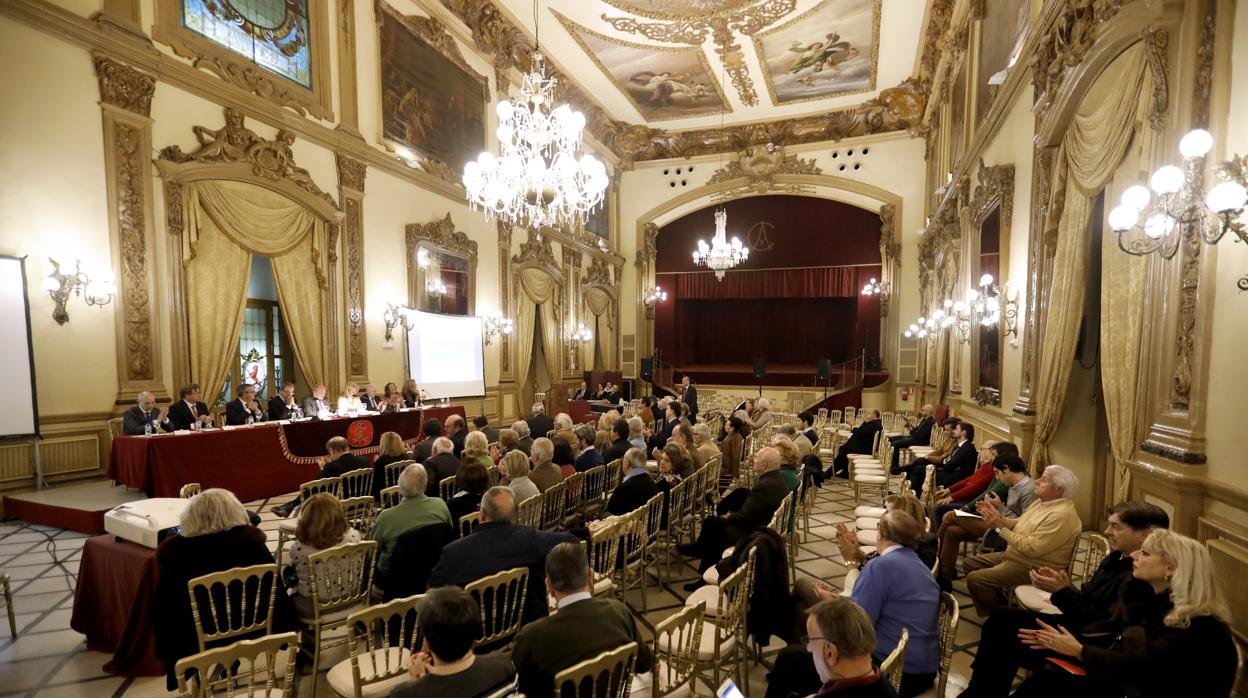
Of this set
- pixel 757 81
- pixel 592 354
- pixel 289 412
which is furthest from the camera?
pixel 592 354

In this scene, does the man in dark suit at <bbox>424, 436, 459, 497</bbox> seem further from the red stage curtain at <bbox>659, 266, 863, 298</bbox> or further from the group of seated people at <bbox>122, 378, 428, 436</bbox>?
the red stage curtain at <bbox>659, 266, 863, 298</bbox>

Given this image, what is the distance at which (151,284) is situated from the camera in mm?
6285

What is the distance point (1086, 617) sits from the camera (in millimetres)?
2650

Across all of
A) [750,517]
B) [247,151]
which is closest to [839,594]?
[750,517]

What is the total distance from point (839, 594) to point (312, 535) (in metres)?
2.88

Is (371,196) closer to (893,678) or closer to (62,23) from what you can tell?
(62,23)

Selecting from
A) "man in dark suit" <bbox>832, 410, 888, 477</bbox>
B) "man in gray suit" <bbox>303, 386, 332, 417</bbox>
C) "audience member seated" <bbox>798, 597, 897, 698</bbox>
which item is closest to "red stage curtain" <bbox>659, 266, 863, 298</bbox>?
"man in dark suit" <bbox>832, 410, 888, 477</bbox>

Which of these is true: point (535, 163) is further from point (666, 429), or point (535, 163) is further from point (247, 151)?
point (247, 151)

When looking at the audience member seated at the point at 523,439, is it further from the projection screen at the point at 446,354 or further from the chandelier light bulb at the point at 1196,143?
the chandelier light bulb at the point at 1196,143

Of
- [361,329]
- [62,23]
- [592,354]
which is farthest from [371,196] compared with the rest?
[592,354]

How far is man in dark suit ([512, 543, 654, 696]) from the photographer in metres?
1.99

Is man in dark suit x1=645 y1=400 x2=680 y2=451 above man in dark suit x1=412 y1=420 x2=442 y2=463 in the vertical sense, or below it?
below

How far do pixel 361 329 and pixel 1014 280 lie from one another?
9052mm

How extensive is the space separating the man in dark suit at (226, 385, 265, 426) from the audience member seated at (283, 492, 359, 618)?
478cm
